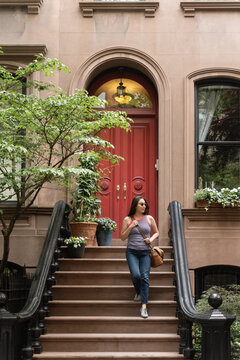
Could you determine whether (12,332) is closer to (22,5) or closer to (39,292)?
(39,292)

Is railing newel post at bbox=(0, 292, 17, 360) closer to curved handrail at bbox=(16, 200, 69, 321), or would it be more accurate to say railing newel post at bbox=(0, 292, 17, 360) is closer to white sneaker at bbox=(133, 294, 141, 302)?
curved handrail at bbox=(16, 200, 69, 321)

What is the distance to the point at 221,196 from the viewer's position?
10.4 meters

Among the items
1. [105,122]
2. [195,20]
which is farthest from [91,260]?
[195,20]

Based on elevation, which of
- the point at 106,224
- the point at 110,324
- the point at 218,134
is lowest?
the point at 110,324

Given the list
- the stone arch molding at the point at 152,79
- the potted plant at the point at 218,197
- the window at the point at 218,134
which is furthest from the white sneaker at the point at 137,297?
the window at the point at 218,134

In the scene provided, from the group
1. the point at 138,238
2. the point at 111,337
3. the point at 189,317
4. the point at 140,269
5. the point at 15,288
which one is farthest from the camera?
the point at 15,288

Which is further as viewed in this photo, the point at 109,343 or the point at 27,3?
the point at 27,3

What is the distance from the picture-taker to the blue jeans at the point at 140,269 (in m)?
8.48

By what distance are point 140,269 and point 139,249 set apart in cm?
30

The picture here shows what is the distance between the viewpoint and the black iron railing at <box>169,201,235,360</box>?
6.65 metres

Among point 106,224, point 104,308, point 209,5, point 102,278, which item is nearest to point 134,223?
point 102,278

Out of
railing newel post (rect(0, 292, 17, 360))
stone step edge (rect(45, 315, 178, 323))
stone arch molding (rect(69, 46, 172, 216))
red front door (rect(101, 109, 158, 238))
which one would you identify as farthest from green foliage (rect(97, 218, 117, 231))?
railing newel post (rect(0, 292, 17, 360))

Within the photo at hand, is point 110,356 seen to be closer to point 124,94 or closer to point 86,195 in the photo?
point 86,195

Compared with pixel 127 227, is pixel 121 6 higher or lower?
higher
